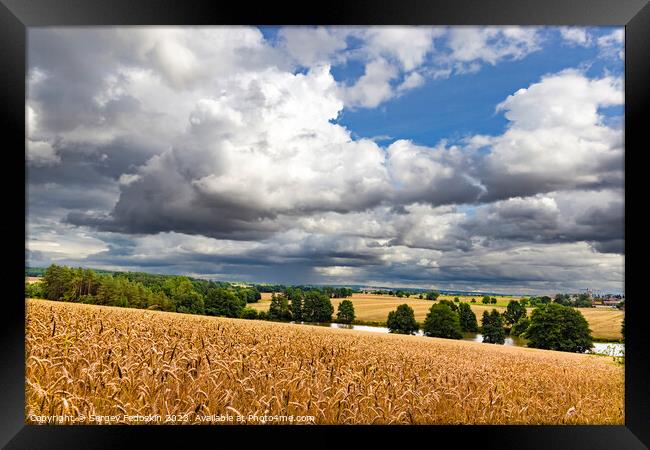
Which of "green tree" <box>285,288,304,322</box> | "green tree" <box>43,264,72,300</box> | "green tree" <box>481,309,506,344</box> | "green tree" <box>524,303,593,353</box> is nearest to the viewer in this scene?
"green tree" <box>43,264,72,300</box>

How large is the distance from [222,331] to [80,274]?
723 cm

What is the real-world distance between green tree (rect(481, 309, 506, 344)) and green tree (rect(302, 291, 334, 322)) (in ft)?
16.9

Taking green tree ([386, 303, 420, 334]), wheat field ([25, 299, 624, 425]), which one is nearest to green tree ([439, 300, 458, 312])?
green tree ([386, 303, 420, 334])

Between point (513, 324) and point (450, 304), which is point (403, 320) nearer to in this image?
point (450, 304)

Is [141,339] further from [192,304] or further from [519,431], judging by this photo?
[192,304]

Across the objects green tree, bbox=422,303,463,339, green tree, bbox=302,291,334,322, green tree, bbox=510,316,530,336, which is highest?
green tree, bbox=302,291,334,322

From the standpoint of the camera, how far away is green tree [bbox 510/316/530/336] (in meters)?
12.3

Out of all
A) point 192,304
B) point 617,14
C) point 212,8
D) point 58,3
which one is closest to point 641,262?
point 617,14

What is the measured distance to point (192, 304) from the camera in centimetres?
1196

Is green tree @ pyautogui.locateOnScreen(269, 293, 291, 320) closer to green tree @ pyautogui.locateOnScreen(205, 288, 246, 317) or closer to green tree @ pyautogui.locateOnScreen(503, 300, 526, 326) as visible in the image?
green tree @ pyautogui.locateOnScreen(205, 288, 246, 317)

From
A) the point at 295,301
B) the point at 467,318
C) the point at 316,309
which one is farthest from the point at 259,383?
the point at 467,318

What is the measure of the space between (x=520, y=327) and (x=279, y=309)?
7064 mm

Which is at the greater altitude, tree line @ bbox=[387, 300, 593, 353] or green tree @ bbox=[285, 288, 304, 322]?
green tree @ bbox=[285, 288, 304, 322]

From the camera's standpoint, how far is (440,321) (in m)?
20.6
